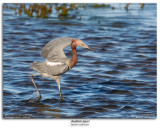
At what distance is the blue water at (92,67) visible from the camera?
9.30m

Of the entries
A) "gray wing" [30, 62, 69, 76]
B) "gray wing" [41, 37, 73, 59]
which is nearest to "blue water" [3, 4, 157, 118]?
"gray wing" [30, 62, 69, 76]

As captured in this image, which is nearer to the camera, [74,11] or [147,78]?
[147,78]

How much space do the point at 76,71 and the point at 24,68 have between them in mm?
1371

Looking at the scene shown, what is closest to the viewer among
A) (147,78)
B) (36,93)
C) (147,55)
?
(36,93)

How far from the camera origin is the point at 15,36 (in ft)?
42.8

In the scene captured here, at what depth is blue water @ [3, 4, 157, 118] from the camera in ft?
30.5

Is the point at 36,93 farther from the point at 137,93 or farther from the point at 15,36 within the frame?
the point at 15,36

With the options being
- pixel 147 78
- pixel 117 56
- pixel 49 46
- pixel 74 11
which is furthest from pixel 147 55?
pixel 49 46

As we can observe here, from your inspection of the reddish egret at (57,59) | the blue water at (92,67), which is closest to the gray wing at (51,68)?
the reddish egret at (57,59)

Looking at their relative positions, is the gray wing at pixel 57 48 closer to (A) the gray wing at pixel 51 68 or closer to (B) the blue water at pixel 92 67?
(A) the gray wing at pixel 51 68

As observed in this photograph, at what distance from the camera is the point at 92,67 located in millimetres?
11883

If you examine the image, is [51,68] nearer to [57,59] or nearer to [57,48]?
[57,59]

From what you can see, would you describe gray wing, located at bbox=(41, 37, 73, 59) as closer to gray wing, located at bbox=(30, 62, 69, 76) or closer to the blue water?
gray wing, located at bbox=(30, 62, 69, 76)

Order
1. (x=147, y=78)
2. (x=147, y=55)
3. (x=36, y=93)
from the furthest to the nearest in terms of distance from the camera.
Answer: (x=147, y=55) → (x=147, y=78) → (x=36, y=93)
